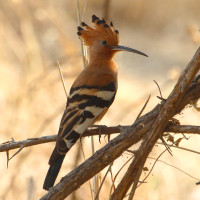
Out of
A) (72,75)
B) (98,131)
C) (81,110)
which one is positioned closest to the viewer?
(98,131)

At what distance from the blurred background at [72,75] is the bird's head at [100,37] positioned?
0.08 metres

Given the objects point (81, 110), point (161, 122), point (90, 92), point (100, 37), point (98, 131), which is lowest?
point (161, 122)

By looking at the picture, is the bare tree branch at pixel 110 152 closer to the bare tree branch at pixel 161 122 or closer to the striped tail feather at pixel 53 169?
the bare tree branch at pixel 161 122

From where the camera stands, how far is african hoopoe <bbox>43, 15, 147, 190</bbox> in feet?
5.78

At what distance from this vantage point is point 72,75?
3.73m

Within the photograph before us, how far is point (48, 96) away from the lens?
14.2 feet

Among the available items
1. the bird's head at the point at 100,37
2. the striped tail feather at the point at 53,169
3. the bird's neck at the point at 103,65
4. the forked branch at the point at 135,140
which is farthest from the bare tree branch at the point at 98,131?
the bird's head at the point at 100,37

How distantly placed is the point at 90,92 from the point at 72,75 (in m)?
1.68

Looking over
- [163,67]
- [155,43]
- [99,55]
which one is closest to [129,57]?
[163,67]

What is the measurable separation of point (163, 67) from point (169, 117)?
5085mm

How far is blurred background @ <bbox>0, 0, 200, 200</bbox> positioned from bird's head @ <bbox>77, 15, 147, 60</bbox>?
76 mm

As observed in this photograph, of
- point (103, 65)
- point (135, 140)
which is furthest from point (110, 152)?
point (103, 65)

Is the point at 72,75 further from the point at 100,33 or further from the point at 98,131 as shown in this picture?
the point at 98,131

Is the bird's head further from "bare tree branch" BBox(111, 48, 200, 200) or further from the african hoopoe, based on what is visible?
"bare tree branch" BBox(111, 48, 200, 200)
